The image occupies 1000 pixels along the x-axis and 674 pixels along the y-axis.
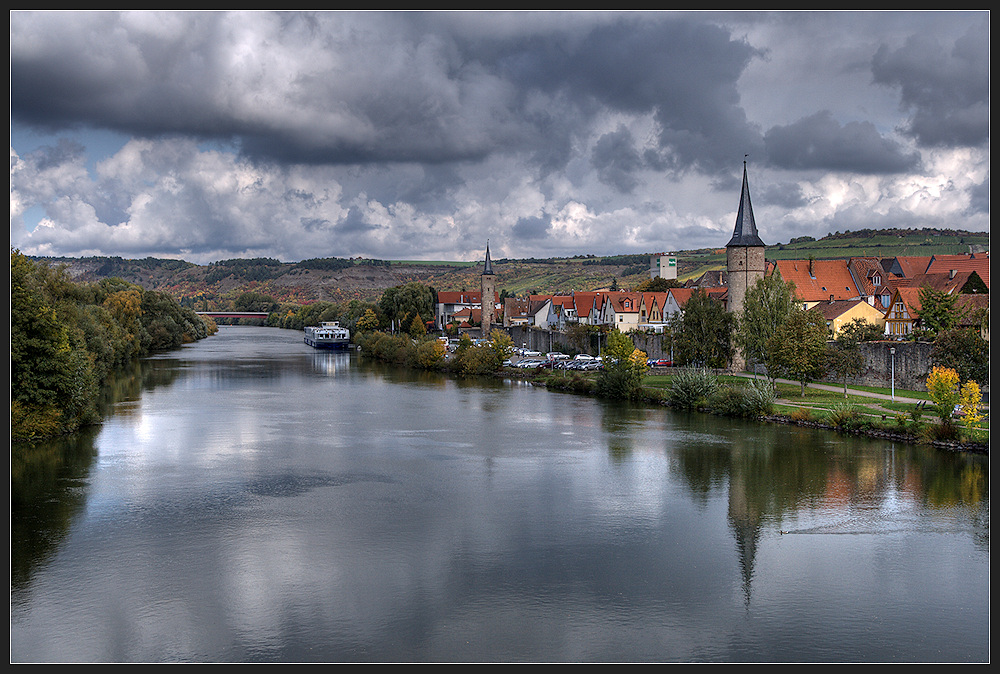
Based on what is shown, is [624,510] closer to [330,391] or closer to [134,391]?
[330,391]

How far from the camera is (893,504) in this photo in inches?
722

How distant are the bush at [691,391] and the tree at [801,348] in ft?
9.22

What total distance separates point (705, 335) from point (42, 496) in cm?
3027

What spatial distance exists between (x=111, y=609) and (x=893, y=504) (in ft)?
50.8

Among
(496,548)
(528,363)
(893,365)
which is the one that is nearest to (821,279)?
(528,363)

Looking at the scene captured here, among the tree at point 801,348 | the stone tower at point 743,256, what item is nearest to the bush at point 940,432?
the tree at point 801,348

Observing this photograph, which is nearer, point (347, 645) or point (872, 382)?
point (347, 645)

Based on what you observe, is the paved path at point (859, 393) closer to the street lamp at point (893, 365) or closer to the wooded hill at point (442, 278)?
the street lamp at point (893, 365)

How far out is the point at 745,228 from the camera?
4553cm

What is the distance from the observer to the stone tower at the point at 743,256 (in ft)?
147

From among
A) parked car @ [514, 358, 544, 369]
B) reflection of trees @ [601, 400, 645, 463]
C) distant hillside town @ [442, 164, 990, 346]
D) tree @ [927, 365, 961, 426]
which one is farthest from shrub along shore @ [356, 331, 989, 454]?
distant hillside town @ [442, 164, 990, 346]

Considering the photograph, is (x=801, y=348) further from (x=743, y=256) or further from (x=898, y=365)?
(x=743, y=256)

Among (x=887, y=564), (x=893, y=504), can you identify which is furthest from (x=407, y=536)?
(x=893, y=504)

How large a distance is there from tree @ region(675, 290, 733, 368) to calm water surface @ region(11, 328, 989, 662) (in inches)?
518
